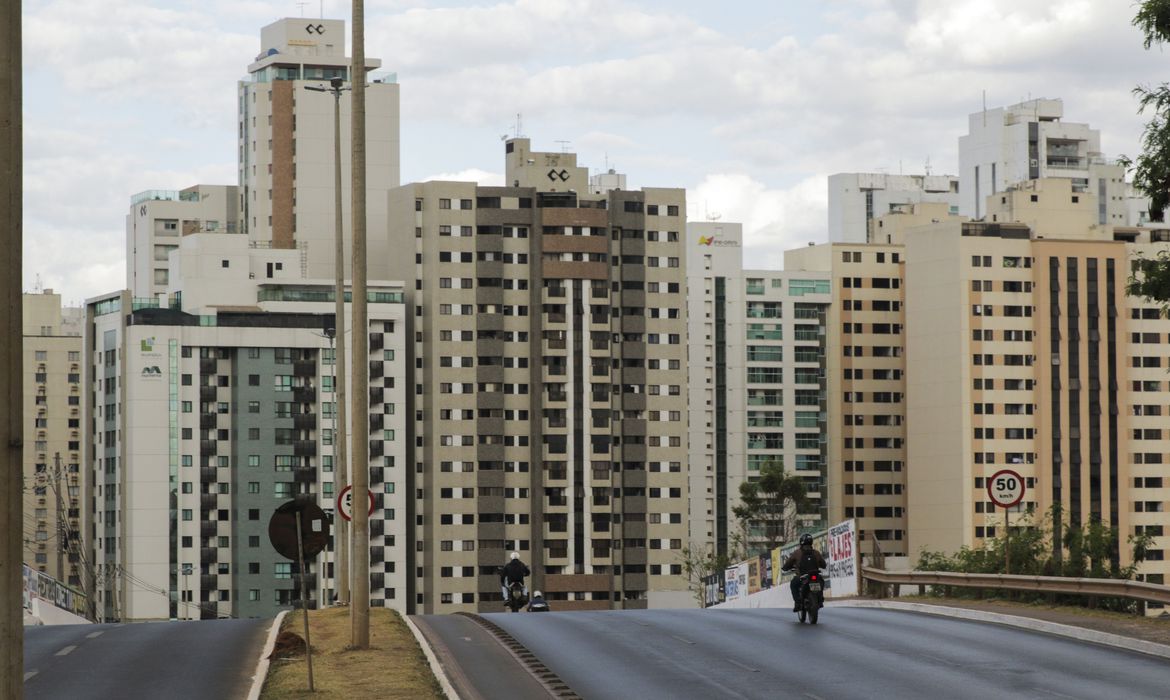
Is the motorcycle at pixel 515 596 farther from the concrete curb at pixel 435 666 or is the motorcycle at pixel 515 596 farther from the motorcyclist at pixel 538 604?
the concrete curb at pixel 435 666

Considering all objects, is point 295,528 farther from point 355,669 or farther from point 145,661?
point 145,661

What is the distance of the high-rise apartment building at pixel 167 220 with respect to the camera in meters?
190

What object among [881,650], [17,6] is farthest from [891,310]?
[17,6]

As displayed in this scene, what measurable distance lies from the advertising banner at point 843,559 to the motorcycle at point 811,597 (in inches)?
465

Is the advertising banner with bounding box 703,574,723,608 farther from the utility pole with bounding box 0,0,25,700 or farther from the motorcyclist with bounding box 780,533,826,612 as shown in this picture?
the utility pole with bounding box 0,0,25,700

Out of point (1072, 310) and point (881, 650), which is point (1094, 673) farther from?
point (1072, 310)

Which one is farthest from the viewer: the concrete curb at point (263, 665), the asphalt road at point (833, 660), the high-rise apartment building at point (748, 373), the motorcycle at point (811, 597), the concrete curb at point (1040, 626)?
the high-rise apartment building at point (748, 373)

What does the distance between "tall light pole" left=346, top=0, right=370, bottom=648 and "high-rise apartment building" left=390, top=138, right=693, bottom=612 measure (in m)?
133

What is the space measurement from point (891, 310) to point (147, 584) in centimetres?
7554

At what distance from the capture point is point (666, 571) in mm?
165625

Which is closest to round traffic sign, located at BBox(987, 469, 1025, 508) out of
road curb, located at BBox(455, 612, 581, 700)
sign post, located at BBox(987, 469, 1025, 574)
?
sign post, located at BBox(987, 469, 1025, 574)

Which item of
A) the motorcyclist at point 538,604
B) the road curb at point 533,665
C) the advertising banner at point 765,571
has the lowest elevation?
the advertising banner at point 765,571

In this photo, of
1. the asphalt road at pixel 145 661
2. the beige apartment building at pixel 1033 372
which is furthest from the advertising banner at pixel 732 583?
the beige apartment building at pixel 1033 372

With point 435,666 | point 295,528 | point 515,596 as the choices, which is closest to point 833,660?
point 435,666
